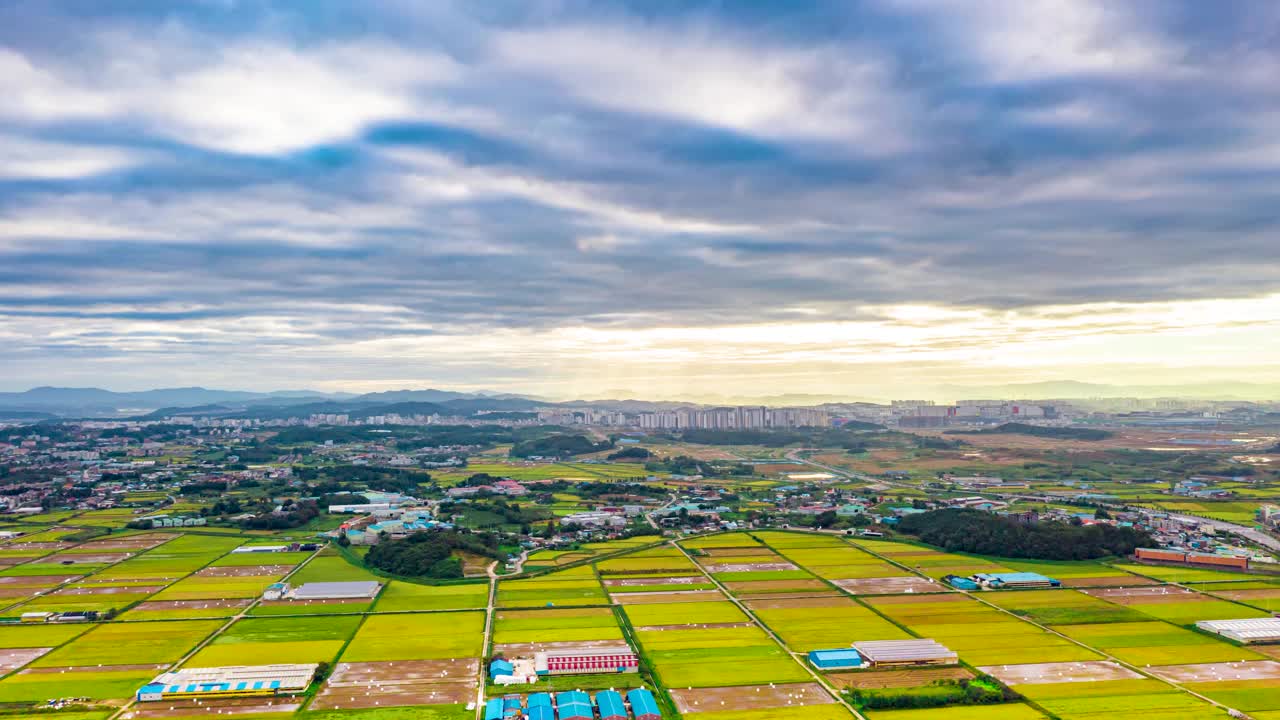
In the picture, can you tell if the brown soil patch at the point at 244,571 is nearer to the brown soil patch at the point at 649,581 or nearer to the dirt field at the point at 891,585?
the brown soil patch at the point at 649,581

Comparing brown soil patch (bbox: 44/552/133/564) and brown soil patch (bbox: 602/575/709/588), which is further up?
brown soil patch (bbox: 602/575/709/588)

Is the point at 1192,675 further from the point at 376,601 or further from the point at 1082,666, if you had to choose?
the point at 376,601

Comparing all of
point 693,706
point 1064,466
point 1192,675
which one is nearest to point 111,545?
point 693,706

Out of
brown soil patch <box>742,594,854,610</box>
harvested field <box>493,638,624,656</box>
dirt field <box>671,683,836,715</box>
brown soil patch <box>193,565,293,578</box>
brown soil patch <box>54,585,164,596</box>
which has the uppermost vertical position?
harvested field <box>493,638,624,656</box>

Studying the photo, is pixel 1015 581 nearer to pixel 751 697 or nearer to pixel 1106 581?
pixel 1106 581

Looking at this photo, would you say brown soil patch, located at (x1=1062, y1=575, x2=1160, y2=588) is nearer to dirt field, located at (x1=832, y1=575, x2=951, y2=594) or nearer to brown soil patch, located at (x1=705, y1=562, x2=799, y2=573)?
dirt field, located at (x1=832, y1=575, x2=951, y2=594)

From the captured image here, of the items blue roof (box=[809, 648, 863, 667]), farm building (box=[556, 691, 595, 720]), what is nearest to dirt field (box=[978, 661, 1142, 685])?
blue roof (box=[809, 648, 863, 667])

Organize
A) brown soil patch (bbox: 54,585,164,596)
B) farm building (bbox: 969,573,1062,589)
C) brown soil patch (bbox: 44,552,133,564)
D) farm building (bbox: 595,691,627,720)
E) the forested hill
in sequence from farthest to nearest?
1. the forested hill
2. brown soil patch (bbox: 44,552,133,564)
3. farm building (bbox: 969,573,1062,589)
4. brown soil patch (bbox: 54,585,164,596)
5. farm building (bbox: 595,691,627,720)

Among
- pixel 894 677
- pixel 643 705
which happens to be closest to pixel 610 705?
pixel 643 705
